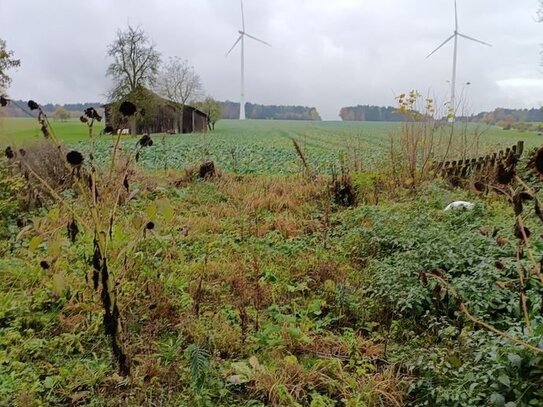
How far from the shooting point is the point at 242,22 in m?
17.7

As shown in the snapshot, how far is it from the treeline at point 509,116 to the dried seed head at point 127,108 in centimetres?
742

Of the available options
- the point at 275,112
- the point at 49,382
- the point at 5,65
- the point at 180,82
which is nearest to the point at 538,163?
the point at 49,382

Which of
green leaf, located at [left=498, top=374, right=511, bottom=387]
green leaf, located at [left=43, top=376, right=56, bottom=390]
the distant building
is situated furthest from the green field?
the distant building

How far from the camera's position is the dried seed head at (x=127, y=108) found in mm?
1967

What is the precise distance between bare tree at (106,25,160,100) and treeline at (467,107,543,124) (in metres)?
19.2

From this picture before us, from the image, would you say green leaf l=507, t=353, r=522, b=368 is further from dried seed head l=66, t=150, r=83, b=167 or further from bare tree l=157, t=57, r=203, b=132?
bare tree l=157, t=57, r=203, b=132

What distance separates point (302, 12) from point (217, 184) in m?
17.8

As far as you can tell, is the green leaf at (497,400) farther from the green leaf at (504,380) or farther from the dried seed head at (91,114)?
the dried seed head at (91,114)

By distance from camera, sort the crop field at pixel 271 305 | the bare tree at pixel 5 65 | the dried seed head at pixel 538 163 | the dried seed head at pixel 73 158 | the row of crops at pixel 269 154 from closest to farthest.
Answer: the dried seed head at pixel 538 163
the dried seed head at pixel 73 158
the crop field at pixel 271 305
the bare tree at pixel 5 65
the row of crops at pixel 269 154

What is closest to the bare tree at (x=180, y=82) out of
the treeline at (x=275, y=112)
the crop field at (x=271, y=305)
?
the treeline at (x=275, y=112)

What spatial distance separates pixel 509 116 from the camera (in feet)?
28.8

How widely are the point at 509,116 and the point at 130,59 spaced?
20471mm

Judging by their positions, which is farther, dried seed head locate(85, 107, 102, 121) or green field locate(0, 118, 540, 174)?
green field locate(0, 118, 540, 174)

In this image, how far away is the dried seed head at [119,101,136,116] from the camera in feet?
6.45
